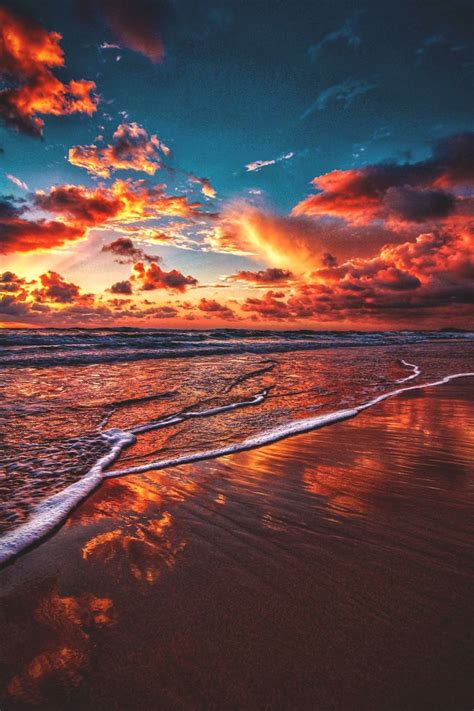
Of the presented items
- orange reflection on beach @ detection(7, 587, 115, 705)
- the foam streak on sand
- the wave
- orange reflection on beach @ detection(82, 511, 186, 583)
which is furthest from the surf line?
the wave

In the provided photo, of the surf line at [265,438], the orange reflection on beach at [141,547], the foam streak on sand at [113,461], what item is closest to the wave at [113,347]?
the foam streak on sand at [113,461]

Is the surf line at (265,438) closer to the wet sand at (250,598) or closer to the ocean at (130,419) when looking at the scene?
the ocean at (130,419)

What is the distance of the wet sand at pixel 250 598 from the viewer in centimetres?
140

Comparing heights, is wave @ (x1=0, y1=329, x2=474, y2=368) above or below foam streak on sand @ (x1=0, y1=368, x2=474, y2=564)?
above

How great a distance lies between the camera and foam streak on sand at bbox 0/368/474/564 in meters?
2.48

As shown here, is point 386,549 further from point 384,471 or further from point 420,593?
point 384,471

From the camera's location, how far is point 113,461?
3.90m

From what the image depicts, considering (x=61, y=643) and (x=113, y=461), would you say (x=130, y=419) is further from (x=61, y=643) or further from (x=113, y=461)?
(x=61, y=643)

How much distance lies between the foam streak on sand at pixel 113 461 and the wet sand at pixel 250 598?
12 cm

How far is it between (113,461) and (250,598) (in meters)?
2.45

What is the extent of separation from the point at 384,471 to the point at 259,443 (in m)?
1.47

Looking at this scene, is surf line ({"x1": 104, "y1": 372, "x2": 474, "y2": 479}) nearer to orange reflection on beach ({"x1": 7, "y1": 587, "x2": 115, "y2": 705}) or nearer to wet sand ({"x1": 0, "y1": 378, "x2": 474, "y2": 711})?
wet sand ({"x1": 0, "y1": 378, "x2": 474, "y2": 711})

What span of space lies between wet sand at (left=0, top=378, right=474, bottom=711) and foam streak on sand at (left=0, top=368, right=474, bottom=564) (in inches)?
4.8

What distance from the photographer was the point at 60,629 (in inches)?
66.4
